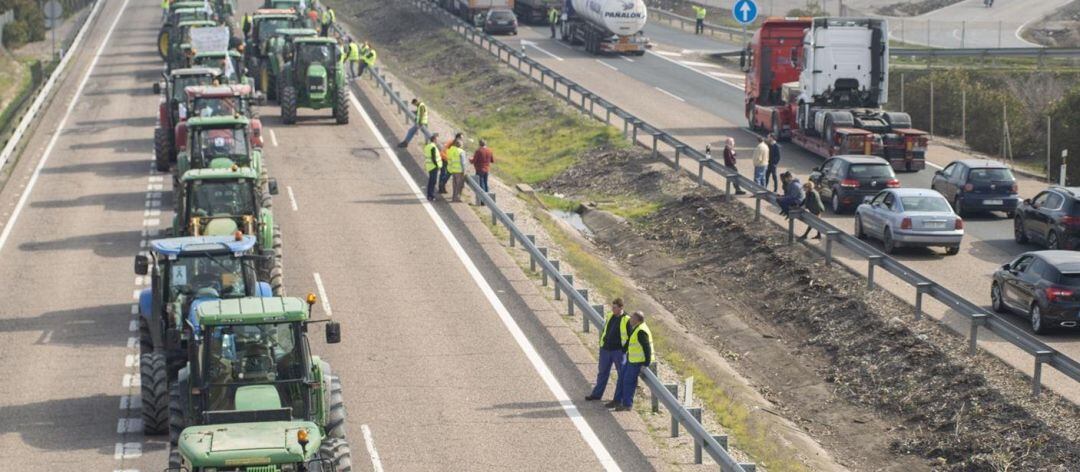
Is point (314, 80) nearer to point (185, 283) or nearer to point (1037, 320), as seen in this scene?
point (1037, 320)

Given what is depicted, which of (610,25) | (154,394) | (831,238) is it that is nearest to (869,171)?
(831,238)

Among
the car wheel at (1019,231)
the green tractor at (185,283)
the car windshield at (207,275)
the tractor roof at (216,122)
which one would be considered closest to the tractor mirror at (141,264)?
the green tractor at (185,283)

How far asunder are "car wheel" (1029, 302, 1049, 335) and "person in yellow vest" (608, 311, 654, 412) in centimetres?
934

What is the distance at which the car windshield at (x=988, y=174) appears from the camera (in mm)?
37938

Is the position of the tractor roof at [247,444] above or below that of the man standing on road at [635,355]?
above

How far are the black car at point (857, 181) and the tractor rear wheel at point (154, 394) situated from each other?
22164 mm

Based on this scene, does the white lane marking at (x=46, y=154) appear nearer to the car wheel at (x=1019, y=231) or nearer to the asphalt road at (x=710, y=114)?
the asphalt road at (x=710, y=114)

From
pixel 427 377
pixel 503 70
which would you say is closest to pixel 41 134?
pixel 503 70

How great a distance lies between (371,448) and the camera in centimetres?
2011

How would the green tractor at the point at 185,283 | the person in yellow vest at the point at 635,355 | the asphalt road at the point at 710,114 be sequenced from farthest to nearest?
the asphalt road at the point at 710,114, the person in yellow vest at the point at 635,355, the green tractor at the point at 185,283

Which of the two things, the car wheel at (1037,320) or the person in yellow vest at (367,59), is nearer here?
the car wheel at (1037,320)

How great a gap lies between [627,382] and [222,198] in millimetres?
9215

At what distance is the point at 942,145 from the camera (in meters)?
50.8

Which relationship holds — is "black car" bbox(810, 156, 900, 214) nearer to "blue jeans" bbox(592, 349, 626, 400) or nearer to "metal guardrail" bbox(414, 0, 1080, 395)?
"metal guardrail" bbox(414, 0, 1080, 395)
